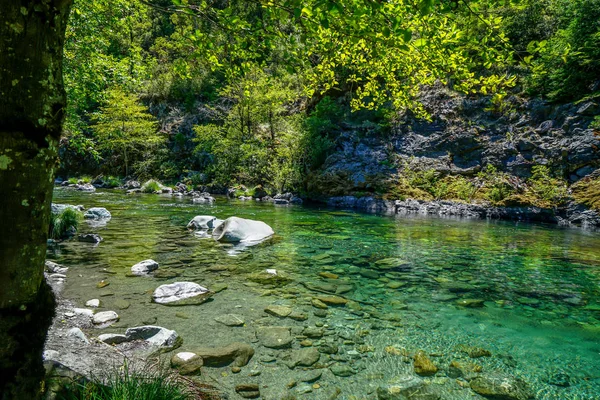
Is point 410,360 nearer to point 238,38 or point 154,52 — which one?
point 238,38

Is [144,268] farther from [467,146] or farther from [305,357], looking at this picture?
[467,146]

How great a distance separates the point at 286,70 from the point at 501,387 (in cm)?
391

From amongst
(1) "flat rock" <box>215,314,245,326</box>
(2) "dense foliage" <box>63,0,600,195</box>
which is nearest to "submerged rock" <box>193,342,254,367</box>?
(1) "flat rock" <box>215,314,245,326</box>

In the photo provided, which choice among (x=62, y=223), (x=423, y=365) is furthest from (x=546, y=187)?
(x=62, y=223)

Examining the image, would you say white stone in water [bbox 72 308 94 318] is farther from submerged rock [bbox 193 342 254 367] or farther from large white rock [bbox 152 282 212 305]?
submerged rock [bbox 193 342 254 367]

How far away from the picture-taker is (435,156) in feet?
81.1

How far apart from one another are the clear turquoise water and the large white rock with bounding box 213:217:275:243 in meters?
0.51

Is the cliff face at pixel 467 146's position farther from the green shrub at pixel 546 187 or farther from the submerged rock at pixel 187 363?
the submerged rock at pixel 187 363

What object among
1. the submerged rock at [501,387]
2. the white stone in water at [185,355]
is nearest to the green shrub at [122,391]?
the white stone in water at [185,355]

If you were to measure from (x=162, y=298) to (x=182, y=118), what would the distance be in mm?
40419

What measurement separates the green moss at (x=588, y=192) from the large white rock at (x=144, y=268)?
20807 mm

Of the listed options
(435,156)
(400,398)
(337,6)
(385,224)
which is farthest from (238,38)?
(435,156)

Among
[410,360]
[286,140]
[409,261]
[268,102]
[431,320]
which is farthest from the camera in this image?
[268,102]

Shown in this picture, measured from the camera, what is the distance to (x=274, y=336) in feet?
13.4
